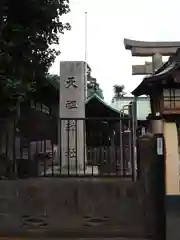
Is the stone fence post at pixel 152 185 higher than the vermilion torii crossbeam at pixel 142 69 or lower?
lower

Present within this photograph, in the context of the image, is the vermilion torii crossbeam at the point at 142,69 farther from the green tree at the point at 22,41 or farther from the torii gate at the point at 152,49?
the green tree at the point at 22,41

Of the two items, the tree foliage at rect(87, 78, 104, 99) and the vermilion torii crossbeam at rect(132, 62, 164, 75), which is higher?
the tree foliage at rect(87, 78, 104, 99)

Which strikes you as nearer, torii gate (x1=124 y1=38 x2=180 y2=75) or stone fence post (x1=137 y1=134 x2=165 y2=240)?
stone fence post (x1=137 y1=134 x2=165 y2=240)

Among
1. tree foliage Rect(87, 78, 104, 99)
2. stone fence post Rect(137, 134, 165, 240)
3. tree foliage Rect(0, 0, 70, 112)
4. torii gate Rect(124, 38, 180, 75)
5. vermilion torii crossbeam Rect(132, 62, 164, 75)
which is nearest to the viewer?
stone fence post Rect(137, 134, 165, 240)

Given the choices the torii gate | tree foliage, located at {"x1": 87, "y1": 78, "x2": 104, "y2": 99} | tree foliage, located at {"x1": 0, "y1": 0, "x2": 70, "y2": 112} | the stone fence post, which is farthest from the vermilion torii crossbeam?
the stone fence post

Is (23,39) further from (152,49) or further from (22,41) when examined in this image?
(152,49)

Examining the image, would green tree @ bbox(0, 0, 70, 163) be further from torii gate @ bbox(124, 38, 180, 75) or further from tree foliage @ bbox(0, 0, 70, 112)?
torii gate @ bbox(124, 38, 180, 75)

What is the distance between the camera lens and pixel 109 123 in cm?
814

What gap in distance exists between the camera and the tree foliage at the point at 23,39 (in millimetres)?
10172

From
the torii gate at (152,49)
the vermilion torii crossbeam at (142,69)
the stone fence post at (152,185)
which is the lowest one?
the stone fence post at (152,185)

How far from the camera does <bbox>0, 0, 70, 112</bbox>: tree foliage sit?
33.4ft

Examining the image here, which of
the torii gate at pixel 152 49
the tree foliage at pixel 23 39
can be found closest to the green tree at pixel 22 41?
the tree foliage at pixel 23 39

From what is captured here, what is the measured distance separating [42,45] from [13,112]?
7.63ft

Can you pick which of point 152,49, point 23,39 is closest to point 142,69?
point 152,49
